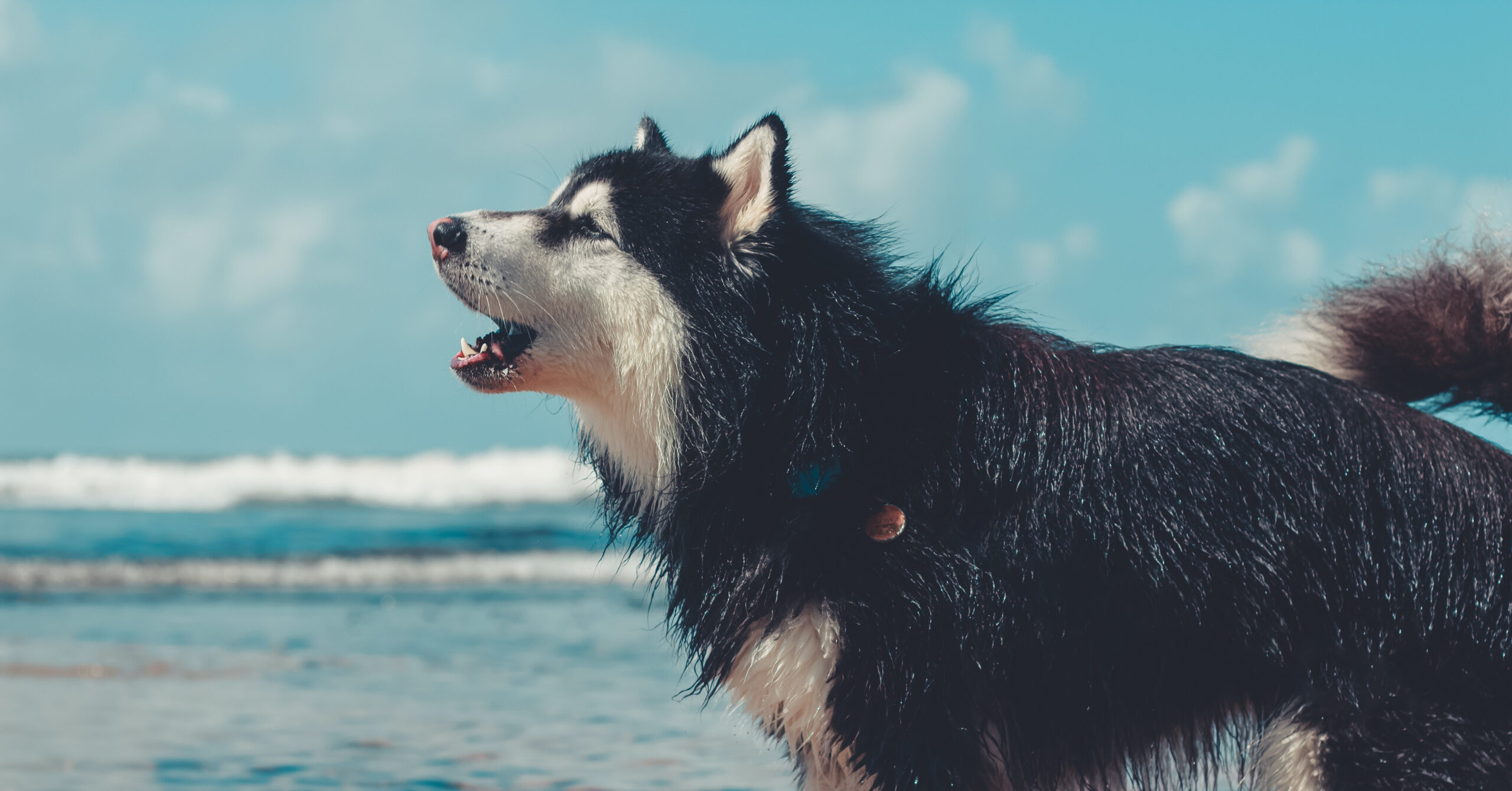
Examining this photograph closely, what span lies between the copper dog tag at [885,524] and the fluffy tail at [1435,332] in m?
1.46

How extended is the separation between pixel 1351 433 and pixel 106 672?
21.4 ft

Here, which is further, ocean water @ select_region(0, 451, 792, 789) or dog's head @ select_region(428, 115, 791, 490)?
ocean water @ select_region(0, 451, 792, 789)

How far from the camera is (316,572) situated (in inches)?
502

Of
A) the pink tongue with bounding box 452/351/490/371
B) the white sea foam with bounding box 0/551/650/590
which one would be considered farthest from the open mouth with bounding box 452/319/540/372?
the white sea foam with bounding box 0/551/650/590

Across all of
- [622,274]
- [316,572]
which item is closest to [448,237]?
[622,274]

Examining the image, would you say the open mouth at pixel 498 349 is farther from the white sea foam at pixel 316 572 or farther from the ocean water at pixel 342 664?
the white sea foam at pixel 316 572

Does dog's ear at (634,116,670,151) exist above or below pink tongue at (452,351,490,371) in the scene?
above

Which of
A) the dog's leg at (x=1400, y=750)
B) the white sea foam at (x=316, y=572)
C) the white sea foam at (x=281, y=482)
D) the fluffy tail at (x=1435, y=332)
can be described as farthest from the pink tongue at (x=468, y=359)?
the white sea foam at (x=281, y=482)

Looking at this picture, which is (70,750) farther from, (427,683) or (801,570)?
(801,570)

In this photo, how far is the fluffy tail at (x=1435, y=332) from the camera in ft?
10.6

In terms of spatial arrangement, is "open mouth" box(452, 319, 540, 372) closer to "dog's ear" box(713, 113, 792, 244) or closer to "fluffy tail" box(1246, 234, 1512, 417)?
"dog's ear" box(713, 113, 792, 244)

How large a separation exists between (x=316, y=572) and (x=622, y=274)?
1089 centimetres

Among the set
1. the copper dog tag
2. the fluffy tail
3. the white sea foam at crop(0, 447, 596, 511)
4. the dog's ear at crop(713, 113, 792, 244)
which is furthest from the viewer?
the white sea foam at crop(0, 447, 596, 511)

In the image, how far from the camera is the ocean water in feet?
15.9
